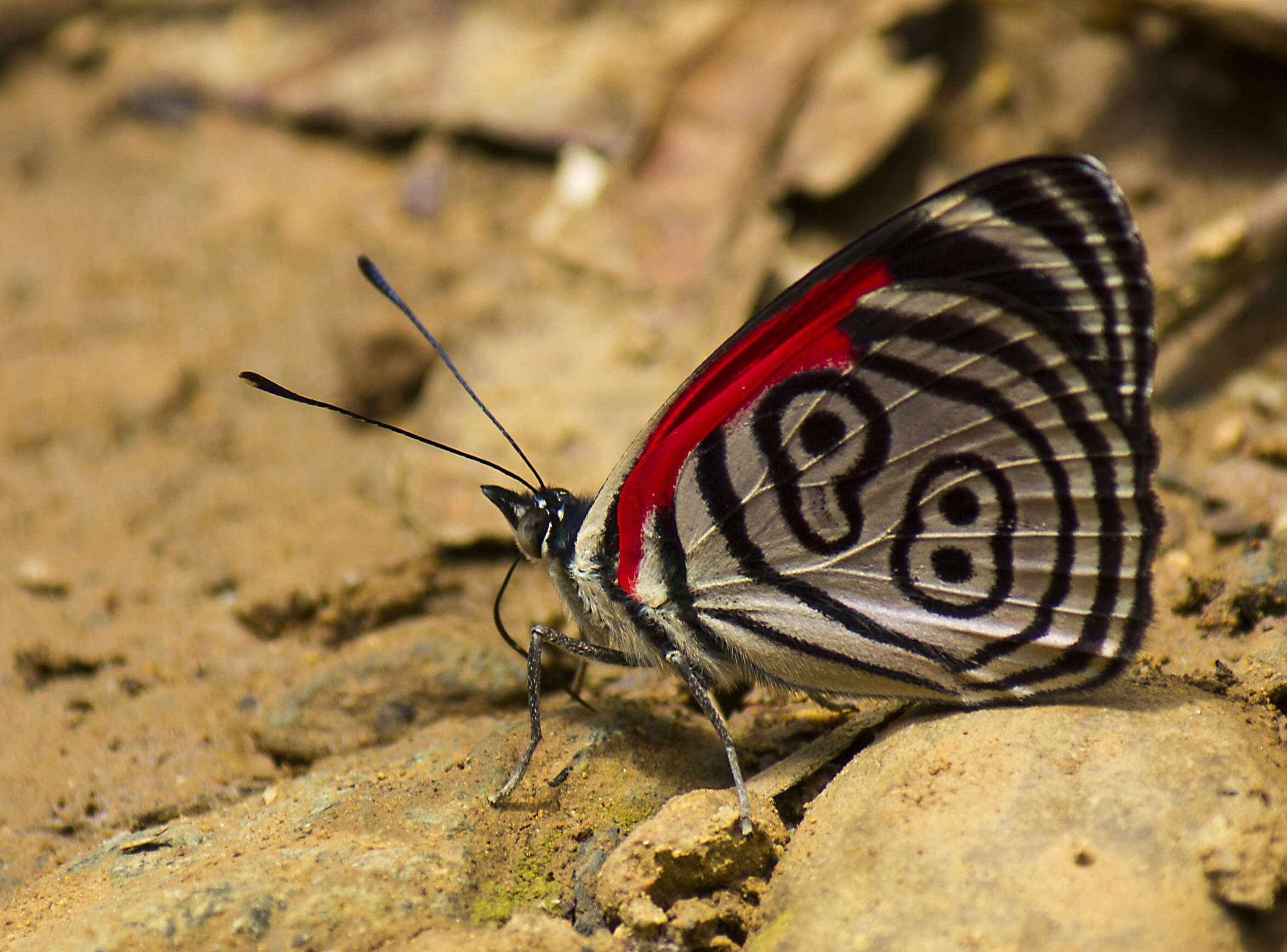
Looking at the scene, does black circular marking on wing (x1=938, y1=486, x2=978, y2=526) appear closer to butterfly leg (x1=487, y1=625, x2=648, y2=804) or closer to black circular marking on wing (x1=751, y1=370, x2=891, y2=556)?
black circular marking on wing (x1=751, y1=370, x2=891, y2=556)

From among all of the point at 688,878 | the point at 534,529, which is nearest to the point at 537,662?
the point at 534,529

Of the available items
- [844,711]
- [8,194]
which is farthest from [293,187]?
[844,711]

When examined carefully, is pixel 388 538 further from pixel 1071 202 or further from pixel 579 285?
pixel 1071 202

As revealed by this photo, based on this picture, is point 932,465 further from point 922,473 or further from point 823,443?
point 823,443

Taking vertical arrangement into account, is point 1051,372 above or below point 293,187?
below

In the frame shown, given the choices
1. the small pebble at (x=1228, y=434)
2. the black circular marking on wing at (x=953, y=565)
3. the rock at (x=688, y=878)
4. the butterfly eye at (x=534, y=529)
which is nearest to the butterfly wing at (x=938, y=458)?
the black circular marking on wing at (x=953, y=565)

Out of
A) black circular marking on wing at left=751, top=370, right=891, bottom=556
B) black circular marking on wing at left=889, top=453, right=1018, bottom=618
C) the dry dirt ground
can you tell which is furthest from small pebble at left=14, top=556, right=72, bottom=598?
black circular marking on wing at left=889, top=453, right=1018, bottom=618

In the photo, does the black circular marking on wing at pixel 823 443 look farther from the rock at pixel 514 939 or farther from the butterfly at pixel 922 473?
the rock at pixel 514 939
